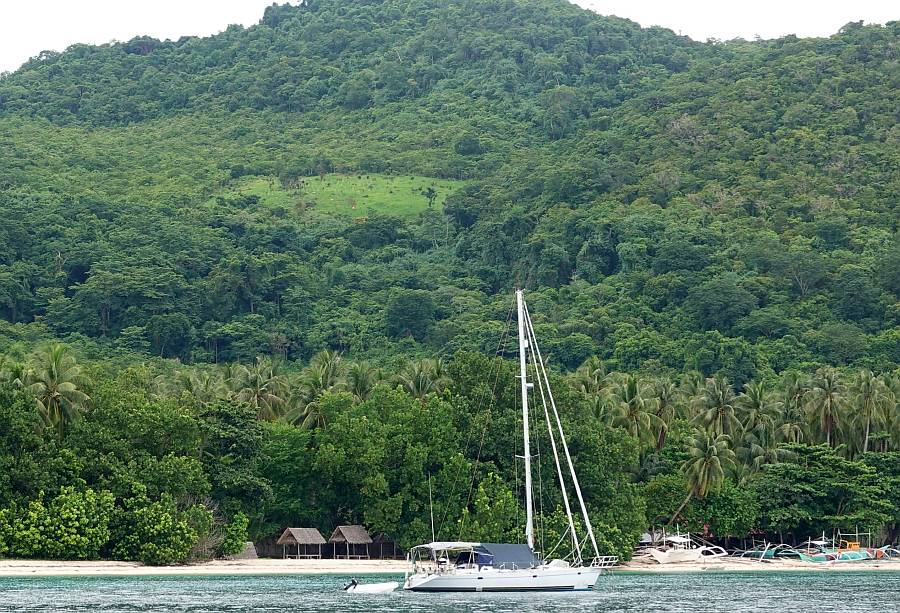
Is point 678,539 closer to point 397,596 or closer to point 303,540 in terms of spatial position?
point 303,540

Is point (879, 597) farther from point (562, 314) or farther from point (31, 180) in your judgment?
point (31, 180)

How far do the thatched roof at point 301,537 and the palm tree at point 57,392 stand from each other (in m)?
14.4

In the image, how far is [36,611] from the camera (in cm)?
5078

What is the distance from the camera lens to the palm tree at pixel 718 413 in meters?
91.6

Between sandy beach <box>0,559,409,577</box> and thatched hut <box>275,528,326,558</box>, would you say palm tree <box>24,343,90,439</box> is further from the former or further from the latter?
thatched hut <box>275,528,326,558</box>

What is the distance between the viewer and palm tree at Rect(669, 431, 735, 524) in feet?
276

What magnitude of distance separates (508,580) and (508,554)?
1.10m

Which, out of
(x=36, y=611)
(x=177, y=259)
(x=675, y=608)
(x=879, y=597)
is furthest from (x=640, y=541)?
(x=177, y=259)

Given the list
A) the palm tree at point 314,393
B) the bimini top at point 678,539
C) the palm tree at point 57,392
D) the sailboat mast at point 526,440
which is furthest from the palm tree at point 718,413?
the palm tree at point 57,392

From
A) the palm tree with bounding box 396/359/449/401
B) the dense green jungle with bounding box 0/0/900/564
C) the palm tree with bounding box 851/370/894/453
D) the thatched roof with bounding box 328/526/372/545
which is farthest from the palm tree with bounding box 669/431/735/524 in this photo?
the thatched roof with bounding box 328/526/372/545

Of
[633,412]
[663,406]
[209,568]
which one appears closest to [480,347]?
[663,406]

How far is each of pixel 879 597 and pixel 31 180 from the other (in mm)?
160589

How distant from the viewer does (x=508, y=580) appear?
195 feet

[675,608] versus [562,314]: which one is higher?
[562,314]
